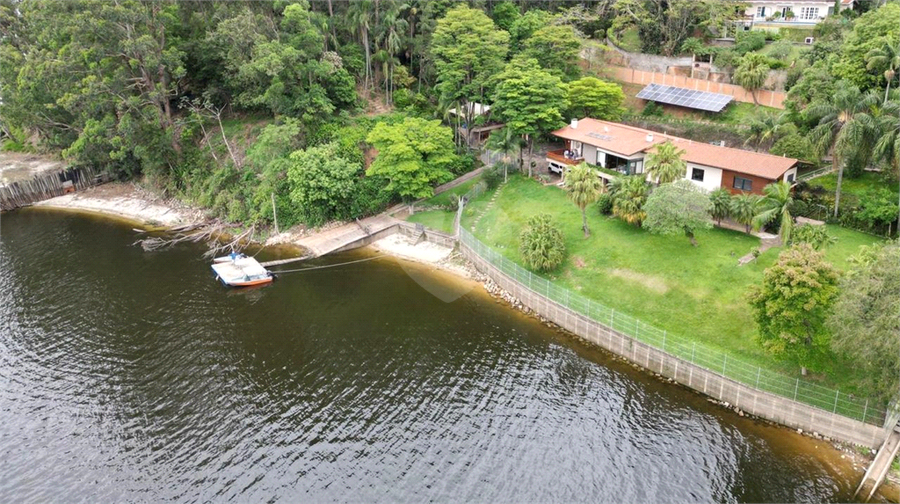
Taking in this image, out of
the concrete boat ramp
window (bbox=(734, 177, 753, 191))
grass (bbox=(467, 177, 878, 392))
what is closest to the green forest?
the concrete boat ramp

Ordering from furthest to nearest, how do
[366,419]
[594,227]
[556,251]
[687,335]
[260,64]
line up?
[260,64] < [594,227] < [556,251] < [687,335] < [366,419]

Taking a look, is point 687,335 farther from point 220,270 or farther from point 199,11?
point 199,11

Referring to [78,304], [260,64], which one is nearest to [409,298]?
[78,304]

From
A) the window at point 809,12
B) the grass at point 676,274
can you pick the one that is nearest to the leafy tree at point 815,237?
the grass at point 676,274

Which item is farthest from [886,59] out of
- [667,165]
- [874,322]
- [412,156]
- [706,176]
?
[412,156]

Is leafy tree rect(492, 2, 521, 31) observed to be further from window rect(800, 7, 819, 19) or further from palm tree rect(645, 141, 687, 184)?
palm tree rect(645, 141, 687, 184)

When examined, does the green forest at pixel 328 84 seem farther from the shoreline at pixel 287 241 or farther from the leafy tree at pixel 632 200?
the leafy tree at pixel 632 200
